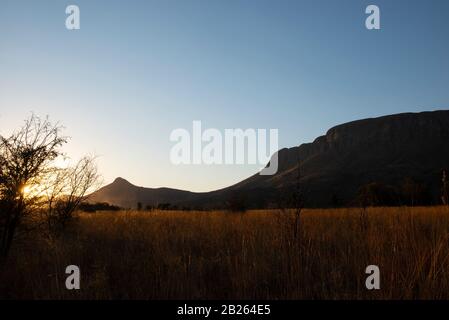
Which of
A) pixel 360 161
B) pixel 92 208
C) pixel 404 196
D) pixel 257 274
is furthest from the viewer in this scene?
pixel 360 161

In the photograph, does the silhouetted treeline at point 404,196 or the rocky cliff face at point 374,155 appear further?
the rocky cliff face at point 374,155

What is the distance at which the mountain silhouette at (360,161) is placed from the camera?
101m

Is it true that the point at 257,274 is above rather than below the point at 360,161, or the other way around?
below

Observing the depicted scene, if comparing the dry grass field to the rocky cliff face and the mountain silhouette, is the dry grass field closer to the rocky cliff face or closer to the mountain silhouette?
the rocky cliff face

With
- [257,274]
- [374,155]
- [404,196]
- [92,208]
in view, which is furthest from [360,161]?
[257,274]

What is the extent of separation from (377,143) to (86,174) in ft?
520

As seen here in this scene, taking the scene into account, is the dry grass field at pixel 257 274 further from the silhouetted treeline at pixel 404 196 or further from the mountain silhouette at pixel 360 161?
the mountain silhouette at pixel 360 161

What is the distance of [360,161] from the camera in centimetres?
13750

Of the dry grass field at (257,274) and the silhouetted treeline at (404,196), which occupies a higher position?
the silhouetted treeline at (404,196)

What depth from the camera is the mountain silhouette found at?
10125cm

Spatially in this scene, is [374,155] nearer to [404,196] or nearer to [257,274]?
[404,196]

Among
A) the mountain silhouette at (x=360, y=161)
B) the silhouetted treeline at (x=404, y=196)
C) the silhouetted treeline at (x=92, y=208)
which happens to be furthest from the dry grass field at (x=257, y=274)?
the mountain silhouette at (x=360, y=161)

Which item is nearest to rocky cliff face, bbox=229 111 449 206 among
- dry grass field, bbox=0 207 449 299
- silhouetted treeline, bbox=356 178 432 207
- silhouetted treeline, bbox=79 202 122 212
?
silhouetted treeline, bbox=79 202 122 212
